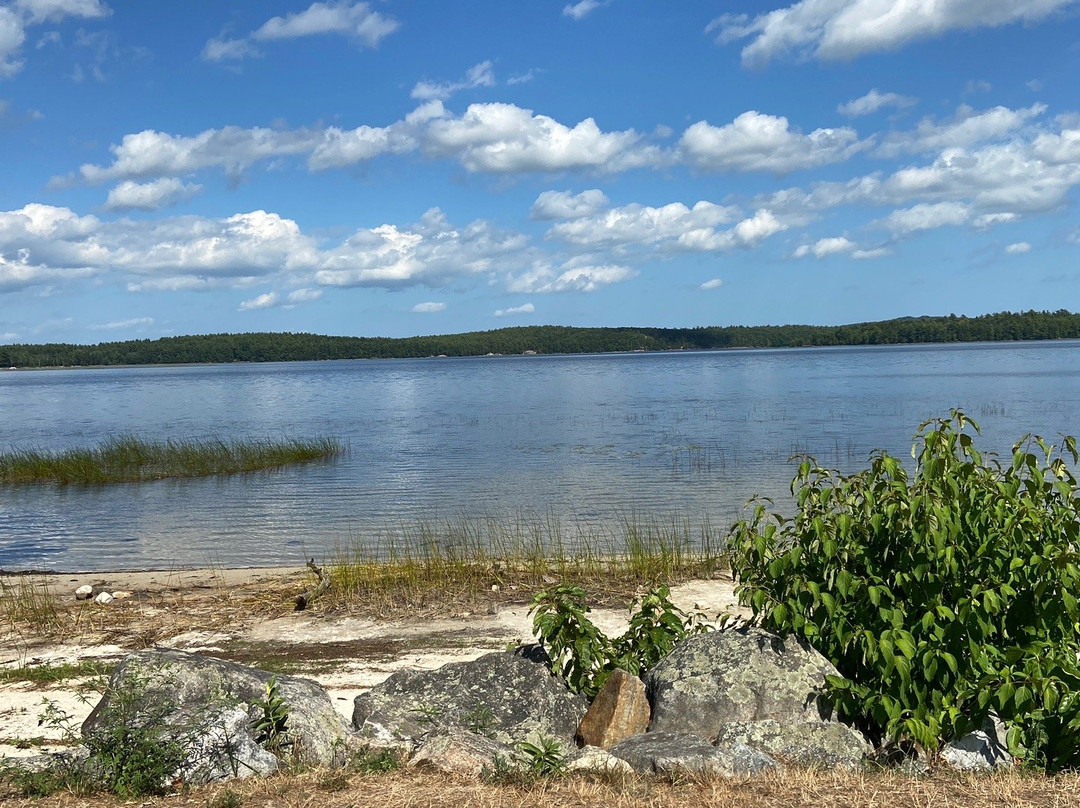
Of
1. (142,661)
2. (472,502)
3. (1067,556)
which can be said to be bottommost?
(472,502)

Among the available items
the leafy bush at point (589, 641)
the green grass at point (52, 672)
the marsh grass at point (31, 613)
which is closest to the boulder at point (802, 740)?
the leafy bush at point (589, 641)

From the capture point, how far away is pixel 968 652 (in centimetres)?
599

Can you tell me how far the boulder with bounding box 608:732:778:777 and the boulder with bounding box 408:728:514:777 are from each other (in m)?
0.74

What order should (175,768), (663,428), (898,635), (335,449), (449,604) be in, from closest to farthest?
(175,768), (898,635), (449,604), (335,449), (663,428)

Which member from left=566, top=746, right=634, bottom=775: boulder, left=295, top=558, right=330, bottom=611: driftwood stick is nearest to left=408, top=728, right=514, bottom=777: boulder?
left=566, top=746, right=634, bottom=775: boulder

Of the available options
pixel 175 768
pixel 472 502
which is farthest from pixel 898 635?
pixel 472 502

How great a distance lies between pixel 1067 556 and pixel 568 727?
11.3 ft

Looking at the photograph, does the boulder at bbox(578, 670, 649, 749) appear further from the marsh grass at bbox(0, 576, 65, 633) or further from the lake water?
the lake water

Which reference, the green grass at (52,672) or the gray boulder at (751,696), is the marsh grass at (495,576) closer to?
the green grass at (52,672)

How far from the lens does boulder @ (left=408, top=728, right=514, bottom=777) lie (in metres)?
5.44

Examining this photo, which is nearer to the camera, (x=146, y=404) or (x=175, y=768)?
(x=175, y=768)

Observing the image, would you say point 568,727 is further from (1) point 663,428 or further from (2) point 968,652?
(1) point 663,428

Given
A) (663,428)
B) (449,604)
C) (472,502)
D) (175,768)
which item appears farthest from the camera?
(663,428)

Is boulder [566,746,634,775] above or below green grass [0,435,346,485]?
above
